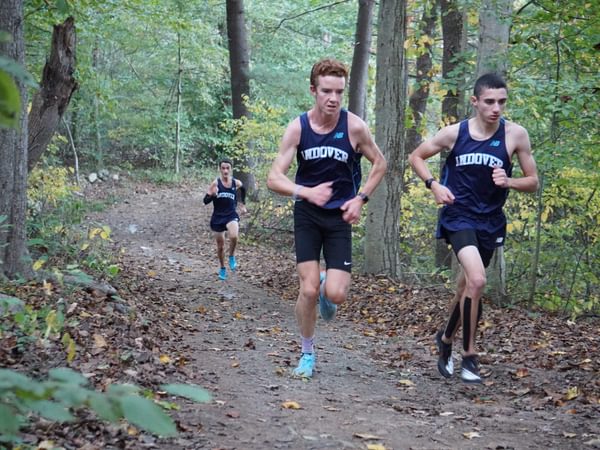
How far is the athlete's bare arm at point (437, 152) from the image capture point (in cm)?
609

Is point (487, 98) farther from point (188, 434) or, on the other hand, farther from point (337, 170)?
point (188, 434)

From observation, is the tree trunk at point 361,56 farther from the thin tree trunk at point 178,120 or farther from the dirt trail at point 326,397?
the thin tree trunk at point 178,120

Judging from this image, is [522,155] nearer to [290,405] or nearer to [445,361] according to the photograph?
[445,361]

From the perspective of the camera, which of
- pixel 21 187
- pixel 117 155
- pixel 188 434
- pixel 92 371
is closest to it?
pixel 188 434

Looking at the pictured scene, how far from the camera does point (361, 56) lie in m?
20.2

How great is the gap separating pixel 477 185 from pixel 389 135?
19.6 ft

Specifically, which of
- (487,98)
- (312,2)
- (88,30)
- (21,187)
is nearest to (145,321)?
(21,187)

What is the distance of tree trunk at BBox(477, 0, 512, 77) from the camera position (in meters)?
9.65

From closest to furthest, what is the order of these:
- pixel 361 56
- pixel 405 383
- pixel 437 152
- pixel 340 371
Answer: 1. pixel 405 383
2. pixel 437 152
3. pixel 340 371
4. pixel 361 56

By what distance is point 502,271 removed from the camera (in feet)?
33.3

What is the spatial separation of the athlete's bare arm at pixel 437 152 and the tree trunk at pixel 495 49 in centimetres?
374

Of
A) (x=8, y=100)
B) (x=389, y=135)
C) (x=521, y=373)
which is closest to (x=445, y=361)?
(x=521, y=373)

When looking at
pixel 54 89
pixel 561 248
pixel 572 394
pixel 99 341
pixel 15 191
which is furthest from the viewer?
pixel 561 248

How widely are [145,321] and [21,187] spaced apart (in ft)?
7.50
